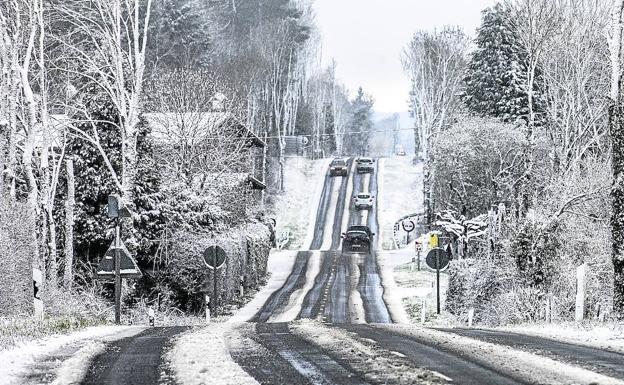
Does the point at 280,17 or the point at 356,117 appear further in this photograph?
the point at 356,117

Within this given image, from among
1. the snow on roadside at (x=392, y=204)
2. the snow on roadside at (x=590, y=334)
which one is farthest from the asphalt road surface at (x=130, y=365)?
the snow on roadside at (x=392, y=204)

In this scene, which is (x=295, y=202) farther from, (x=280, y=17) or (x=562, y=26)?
(x=562, y=26)

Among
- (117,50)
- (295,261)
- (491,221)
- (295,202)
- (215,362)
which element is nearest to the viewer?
(215,362)

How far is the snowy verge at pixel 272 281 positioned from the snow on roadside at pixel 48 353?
66.8 ft

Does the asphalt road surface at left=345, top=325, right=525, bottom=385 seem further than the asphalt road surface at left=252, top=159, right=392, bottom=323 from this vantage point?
No

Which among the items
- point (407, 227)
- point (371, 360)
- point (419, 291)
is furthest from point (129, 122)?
point (407, 227)

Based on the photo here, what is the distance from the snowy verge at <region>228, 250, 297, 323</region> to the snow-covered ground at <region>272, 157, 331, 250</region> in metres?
6.80

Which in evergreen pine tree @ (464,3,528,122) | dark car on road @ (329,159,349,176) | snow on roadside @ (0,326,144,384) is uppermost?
evergreen pine tree @ (464,3,528,122)

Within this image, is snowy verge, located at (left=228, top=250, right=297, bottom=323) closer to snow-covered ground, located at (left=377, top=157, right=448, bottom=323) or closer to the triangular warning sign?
snow-covered ground, located at (left=377, top=157, right=448, bottom=323)

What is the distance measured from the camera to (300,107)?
98625mm

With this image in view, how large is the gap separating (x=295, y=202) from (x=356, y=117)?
55127 mm

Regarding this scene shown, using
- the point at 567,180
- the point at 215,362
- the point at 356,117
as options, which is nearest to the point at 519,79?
the point at 567,180

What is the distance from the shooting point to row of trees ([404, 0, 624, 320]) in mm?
26438

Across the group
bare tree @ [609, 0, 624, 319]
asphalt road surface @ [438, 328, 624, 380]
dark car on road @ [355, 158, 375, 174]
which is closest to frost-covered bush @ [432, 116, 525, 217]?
bare tree @ [609, 0, 624, 319]
